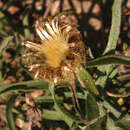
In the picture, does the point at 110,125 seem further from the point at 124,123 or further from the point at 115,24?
the point at 115,24

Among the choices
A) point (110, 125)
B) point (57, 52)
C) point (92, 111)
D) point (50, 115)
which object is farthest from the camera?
point (50, 115)

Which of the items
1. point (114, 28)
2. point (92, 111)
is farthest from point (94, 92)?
point (114, 28)

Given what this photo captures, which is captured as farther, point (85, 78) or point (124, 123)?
point (124, 123)

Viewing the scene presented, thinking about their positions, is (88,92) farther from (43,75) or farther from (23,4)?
(23,4)

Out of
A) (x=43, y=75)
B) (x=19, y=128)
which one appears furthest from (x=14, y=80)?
(x=43, y=75)

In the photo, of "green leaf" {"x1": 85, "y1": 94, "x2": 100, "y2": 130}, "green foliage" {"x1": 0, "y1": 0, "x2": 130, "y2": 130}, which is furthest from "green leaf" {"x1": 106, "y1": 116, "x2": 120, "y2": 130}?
"green leaf" {"x1": 85, "y1": 94, "x2": 100, "y2": 130}

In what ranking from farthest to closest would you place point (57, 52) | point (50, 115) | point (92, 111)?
1. point (50, 115)
2. point (92, 111)
3. point (57, 52)

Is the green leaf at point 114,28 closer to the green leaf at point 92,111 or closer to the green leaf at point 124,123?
the green leaf at point 92,111

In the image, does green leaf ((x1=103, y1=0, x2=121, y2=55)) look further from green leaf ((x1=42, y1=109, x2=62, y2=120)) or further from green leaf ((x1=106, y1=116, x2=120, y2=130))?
green leaf ((x1=42, y1=109, x2=62, y2=120))
